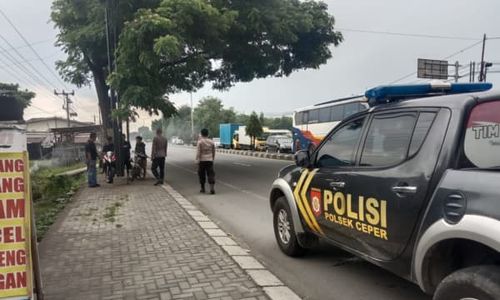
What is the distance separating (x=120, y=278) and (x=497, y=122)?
3855 millimetres

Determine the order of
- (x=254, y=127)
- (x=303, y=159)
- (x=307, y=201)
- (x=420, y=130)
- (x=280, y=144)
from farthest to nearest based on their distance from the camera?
(x=254, y=127), (x=280, y=144), (x=303, y=159), (x=307, y=201), (x=420, y=130)

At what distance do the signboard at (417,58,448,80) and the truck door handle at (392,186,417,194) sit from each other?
34110 mm

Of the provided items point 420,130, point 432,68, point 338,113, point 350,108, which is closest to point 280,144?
point 338,113

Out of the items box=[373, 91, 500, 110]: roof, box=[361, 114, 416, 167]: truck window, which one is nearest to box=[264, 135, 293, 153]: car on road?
box=[361, 114, 416, 167]: truck window

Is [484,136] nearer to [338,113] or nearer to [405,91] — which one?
[405,91]

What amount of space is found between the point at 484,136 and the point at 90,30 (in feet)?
48.7

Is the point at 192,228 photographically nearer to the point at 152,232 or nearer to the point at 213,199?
the point at 152,232

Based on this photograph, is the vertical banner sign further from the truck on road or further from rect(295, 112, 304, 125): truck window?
the truck on road

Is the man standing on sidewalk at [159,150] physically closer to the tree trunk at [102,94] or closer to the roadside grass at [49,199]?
the roadside grass at [49,199]

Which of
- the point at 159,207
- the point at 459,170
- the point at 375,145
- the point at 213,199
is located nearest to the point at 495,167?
the point at 459,170

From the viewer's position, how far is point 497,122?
3.26 metres

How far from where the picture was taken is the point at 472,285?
2729 millimetres

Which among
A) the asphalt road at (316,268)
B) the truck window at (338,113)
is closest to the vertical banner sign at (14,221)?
the asphalt road at (316,268)

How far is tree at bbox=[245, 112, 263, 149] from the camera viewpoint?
139 feet
